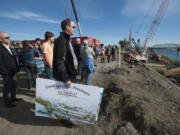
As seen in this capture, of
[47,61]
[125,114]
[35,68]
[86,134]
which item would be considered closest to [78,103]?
[86,134]

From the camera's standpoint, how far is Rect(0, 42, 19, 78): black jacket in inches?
87.4

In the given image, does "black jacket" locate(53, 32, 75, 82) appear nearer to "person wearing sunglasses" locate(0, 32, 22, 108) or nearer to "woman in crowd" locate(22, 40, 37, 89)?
"person wearing sunglasses" locate(0, 32, 22, 108)

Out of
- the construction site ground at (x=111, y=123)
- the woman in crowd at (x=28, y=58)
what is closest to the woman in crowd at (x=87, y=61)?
the construction site ground at (x=111, y=123)

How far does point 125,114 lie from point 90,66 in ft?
Result: 6.05

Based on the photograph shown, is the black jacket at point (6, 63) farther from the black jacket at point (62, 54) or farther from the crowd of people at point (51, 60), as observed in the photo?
the black jacket at point (62, 54)

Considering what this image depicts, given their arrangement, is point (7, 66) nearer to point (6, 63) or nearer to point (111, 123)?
point (6, 63)

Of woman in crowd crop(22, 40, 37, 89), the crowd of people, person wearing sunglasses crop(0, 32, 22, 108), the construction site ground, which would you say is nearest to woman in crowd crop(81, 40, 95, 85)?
the crowd of people

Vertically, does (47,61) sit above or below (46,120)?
above

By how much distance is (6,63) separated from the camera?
90.0 inches

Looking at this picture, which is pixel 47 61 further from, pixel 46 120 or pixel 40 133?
pixel 40 133

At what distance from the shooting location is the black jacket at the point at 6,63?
2221 mm

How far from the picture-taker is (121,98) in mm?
2609

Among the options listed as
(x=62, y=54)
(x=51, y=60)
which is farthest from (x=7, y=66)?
(x=62, y=54)

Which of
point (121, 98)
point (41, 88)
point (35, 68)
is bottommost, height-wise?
point (121, 98)
